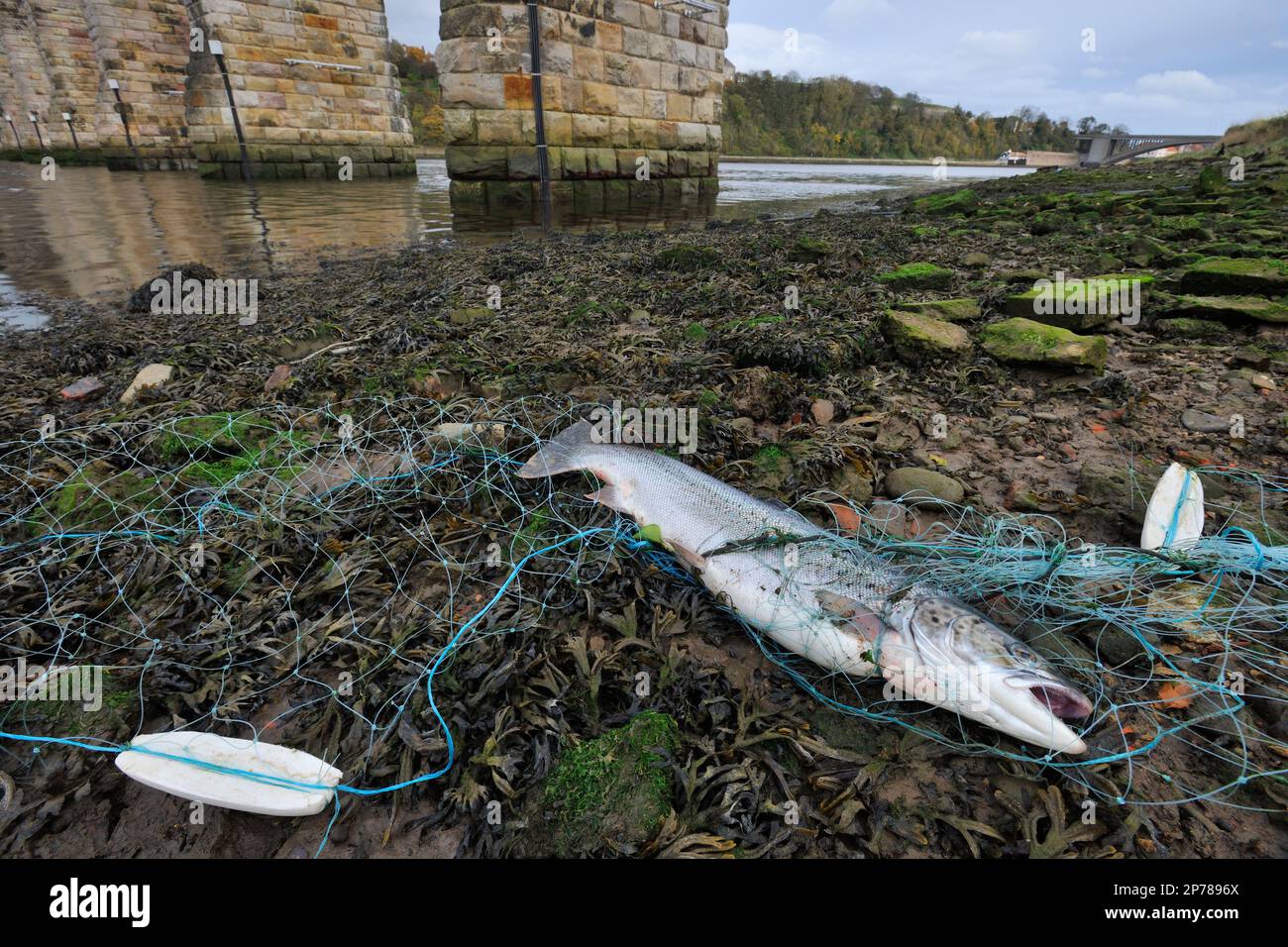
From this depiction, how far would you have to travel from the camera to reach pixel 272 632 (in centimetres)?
282

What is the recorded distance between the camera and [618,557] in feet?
10.6

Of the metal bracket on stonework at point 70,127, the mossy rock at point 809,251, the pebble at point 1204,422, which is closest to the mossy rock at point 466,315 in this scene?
the mossy rock at point 809,251

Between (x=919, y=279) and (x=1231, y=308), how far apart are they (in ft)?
9.50

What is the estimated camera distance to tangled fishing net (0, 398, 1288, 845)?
2.30 metres

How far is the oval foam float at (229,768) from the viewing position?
77.4 inches

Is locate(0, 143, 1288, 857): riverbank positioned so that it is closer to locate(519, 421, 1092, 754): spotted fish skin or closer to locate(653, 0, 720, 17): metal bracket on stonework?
locate(519, 421, 1092, 754): spotted fish skin

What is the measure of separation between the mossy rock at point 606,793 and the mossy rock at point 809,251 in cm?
796

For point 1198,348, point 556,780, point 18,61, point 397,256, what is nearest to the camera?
point 556,780

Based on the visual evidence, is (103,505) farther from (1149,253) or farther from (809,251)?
(1149,253)

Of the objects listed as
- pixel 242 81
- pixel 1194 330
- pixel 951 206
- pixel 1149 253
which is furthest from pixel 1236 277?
pixel 242 81
